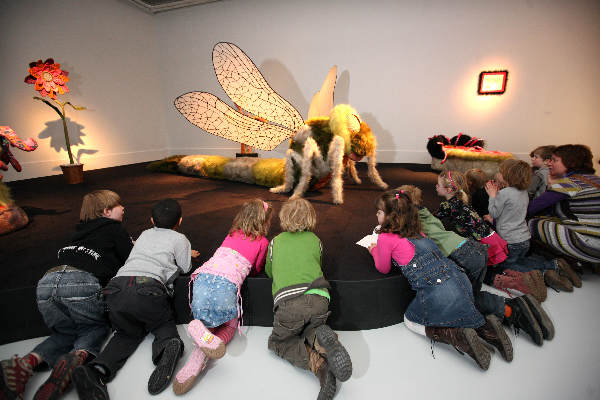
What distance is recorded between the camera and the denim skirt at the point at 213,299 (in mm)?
1475

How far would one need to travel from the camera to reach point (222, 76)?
325 cm

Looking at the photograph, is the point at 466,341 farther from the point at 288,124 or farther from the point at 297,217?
the point at 288,124

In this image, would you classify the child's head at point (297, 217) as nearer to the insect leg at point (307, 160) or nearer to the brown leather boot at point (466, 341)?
the brown leather boot at point (466, 341)

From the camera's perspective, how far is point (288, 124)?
331 centimetres

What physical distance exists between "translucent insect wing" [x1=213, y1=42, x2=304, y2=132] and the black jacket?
85.0 inches

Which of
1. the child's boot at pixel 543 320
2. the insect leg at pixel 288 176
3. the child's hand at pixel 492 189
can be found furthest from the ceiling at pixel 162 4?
the child's boot at pixel 543 320

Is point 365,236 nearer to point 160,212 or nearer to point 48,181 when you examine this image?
point 160,212

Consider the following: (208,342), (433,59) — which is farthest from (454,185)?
(433,59)

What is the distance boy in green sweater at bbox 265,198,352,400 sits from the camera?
1.26 meters

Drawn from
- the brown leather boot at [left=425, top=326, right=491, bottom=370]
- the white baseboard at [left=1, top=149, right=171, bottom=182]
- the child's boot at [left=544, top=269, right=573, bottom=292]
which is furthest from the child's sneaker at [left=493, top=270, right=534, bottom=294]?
the white baseboard at [left=1, top=149, right=171, bottom=182]

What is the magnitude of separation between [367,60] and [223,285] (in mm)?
4758

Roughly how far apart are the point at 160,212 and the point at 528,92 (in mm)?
5576

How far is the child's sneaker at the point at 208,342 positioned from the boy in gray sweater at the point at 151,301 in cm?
13

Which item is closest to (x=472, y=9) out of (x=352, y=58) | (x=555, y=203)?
(x=352, y=58)
